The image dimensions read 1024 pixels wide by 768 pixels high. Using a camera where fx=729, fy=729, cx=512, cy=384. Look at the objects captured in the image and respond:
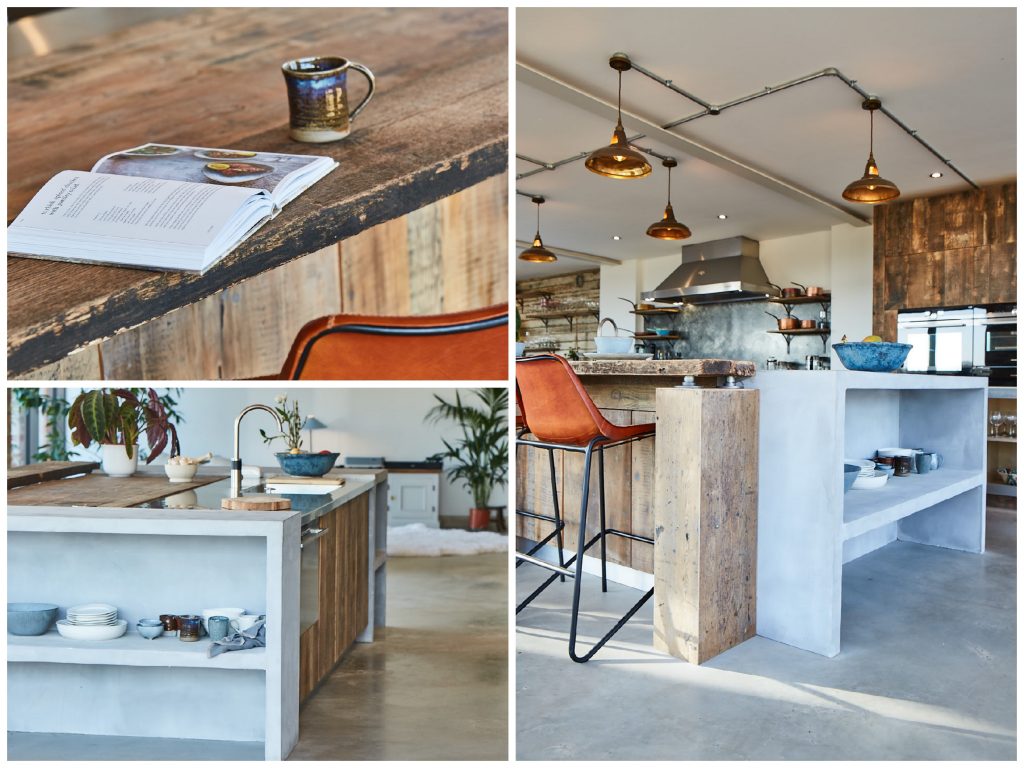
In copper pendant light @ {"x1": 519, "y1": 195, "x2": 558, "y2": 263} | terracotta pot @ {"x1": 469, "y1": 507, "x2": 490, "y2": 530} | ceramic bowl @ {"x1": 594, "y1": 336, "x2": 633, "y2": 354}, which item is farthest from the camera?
terracotta pot @ {"x1": 469, "y1": 507, "x2": 490, "y2": 530}

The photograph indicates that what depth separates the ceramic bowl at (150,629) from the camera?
207 centimetres

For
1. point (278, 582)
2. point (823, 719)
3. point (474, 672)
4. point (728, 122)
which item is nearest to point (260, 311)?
point (278, 582)

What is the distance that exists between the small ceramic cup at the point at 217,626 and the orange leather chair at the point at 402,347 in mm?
1211

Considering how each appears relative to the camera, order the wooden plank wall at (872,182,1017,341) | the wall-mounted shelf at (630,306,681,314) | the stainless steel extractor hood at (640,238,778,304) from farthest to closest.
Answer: the wall-mounted shelf at (630,306,681,314) → the stainless steel extractor hood at (640,238,778,304) → the wooden plank wall at (872,182,1017,341)

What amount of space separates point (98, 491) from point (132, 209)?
161cm

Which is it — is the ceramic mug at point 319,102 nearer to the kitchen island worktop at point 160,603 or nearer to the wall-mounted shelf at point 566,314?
the kitchen island worktop at point 160,603

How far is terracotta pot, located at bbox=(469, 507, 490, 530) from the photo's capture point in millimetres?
6684

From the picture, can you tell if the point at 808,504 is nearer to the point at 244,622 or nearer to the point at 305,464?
the point at 244,622

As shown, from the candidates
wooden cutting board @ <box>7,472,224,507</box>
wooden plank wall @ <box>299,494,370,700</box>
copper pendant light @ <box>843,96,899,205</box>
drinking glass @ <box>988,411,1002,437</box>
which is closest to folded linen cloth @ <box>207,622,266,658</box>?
wooden plank wall @ <box>299,494,370,700</box>

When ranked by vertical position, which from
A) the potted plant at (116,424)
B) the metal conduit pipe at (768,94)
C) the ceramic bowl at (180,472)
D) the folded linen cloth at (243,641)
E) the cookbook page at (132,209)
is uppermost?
the metal conduit pipe at (768,94)

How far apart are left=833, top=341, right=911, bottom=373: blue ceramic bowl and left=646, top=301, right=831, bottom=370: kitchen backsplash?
17.0 ft

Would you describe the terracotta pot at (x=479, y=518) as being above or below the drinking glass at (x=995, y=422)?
below

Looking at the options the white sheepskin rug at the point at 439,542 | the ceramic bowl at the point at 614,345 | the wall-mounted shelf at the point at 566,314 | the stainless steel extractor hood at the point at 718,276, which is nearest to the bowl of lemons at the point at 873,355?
the ceramic bowl at the point at 614,345

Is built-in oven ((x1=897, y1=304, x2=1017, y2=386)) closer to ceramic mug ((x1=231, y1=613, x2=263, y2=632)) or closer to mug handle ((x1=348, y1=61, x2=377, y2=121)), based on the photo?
ceramic mug ((x1=231, y1=613, x2=263, y2=632))
